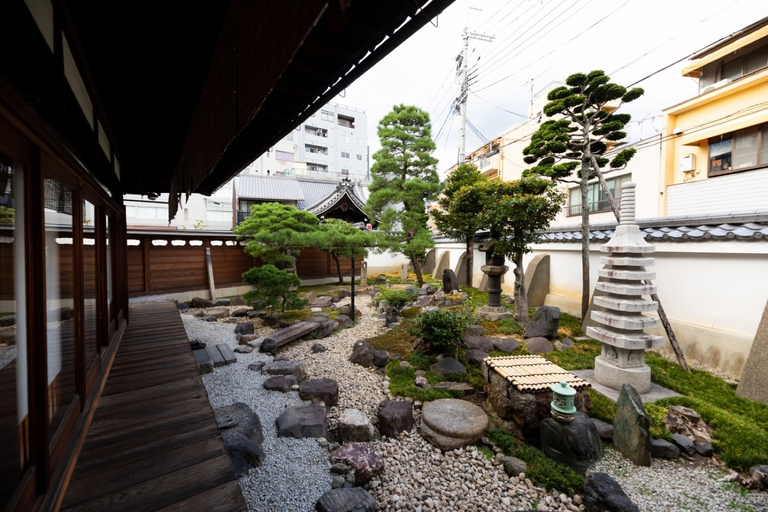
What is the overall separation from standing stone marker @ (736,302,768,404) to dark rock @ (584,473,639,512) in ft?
11.5

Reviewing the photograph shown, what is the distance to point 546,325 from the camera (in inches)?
275

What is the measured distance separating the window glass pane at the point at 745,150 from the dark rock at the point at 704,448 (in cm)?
1107

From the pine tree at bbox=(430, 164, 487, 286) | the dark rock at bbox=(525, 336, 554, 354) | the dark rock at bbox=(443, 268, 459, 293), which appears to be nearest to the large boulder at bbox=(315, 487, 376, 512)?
the dark rock at bbox=(525, 336, 554, 354)

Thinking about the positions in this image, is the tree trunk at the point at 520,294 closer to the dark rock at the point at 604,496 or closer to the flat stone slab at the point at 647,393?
the flat stone slab at the point at 647,393

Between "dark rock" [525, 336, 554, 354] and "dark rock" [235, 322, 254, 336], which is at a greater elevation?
"dark rock" [525, 336, 554, 354]

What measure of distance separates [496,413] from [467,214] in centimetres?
697

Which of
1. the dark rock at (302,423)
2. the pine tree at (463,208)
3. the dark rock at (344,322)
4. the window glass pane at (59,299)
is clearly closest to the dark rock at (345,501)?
the dark rock at (302,423)

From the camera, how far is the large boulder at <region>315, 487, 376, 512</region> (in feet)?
9.30

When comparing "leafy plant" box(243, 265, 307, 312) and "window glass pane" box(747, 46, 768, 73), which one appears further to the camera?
"window glass pane" box(747, 46, 768, 73)

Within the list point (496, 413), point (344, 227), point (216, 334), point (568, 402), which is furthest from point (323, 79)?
point (344, 227)

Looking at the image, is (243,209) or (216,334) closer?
(216,334)

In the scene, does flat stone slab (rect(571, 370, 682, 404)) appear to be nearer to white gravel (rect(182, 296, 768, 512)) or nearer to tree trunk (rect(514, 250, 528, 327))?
white gravel (rect(182, 296, 768, 512))

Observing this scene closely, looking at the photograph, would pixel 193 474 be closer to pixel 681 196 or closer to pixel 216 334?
pixel 216 334

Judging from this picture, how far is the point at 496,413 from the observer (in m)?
4.62
